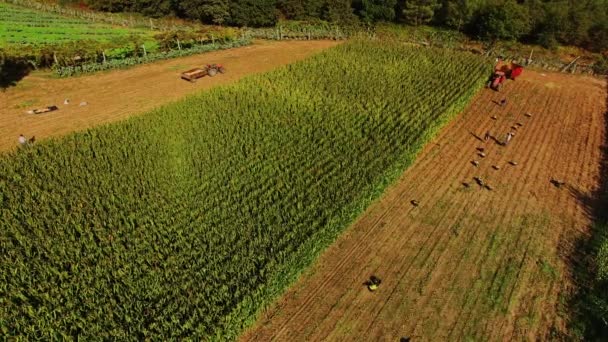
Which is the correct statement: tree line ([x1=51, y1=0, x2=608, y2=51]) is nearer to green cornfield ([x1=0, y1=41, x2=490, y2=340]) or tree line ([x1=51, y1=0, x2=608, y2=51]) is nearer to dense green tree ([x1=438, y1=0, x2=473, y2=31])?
dense green tree ([x1=438, y1=0, x2=473, y2=31])

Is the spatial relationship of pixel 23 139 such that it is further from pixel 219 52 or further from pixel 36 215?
pixel 219 52

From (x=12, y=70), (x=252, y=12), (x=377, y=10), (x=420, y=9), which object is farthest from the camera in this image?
(x=377, y=10)

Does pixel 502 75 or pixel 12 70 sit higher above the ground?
pixel 502 75

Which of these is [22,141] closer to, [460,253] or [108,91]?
[108,91]

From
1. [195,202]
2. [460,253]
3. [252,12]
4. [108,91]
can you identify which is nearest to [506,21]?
[252,12]

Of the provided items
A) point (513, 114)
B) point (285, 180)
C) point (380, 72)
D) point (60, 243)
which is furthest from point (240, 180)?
point (513, 114)

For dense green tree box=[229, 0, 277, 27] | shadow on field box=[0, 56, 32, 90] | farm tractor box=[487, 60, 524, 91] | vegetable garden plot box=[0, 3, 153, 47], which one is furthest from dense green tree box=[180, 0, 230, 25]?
farm tractor box=[487, 60, 524, 91]
